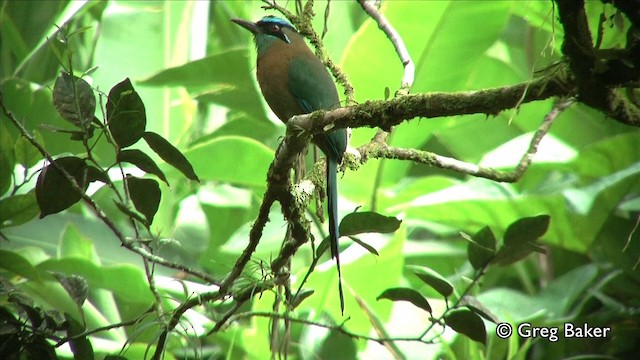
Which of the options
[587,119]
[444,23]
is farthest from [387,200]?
[587,119]

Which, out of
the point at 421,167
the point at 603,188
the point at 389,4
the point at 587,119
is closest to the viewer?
the point at 603,188

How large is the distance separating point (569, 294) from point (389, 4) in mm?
946

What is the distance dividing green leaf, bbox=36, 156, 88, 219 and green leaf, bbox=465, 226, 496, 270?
30.1 inches

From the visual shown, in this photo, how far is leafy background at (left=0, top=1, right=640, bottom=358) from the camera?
1.66 meters

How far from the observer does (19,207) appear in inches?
59.2

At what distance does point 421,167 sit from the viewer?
257 centimetres

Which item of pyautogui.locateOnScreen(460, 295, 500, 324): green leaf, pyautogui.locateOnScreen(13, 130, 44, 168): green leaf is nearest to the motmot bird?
pyautogui.locateOnScreen(460, 295, 500, 324): green leaf

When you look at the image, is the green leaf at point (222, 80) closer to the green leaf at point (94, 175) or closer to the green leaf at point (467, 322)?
the green leaf at point (94, 175)

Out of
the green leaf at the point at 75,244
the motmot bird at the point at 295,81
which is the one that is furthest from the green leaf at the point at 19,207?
the motmot bird at the point at 295,81

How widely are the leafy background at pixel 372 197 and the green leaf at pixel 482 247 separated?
9.6 inches

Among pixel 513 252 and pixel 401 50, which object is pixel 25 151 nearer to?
pixel 401 50

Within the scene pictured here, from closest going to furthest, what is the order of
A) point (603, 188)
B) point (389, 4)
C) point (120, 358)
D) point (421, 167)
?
point (120, 358) → point (603, 188) → point (389, 4) → point (421, 167)

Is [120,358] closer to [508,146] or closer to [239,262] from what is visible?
[239,262]

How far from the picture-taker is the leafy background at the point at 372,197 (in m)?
1.66
